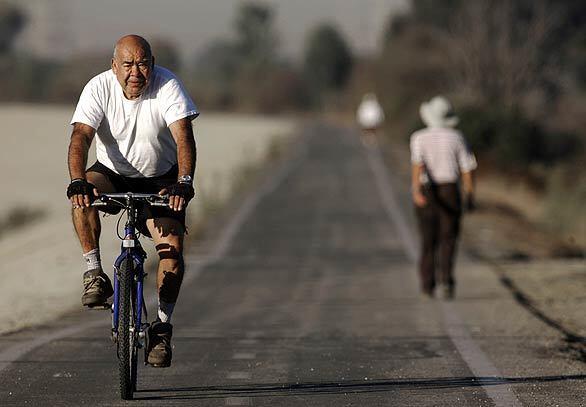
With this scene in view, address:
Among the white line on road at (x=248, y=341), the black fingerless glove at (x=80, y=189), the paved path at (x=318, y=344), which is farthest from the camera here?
the white line on road at (x=248, y=341)

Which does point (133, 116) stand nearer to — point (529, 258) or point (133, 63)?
point (133, 63)

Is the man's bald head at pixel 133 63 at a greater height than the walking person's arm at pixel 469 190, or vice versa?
the man's bald head at pixel 133 63

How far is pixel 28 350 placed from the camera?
984cm

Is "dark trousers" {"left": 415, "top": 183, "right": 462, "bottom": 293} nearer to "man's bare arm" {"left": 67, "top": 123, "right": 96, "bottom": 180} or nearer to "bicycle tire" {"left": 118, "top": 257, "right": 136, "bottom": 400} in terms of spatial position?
"man's bare arm" {"left": 67, "top": 123, "right": 96, "bottom": 180}

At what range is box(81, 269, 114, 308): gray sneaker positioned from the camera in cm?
782

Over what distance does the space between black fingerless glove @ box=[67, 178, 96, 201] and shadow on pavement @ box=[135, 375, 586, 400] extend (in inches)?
47.3

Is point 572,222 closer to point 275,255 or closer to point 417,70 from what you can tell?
point 275,255

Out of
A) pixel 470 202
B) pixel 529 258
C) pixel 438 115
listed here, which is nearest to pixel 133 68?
pixel 470 202

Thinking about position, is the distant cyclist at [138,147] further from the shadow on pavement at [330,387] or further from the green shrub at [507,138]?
the green shrub at [507,138]

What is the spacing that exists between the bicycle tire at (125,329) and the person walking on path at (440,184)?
7296 millimetres

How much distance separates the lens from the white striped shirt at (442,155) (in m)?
14.7

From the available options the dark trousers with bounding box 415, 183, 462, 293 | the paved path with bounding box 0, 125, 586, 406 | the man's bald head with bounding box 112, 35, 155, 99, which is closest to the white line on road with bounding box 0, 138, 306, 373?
the paved path with bounding box 0, 125, 586, 406

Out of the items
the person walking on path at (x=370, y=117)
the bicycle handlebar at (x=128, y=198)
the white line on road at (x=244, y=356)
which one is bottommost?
the person walking on path at (x=370, y=117)

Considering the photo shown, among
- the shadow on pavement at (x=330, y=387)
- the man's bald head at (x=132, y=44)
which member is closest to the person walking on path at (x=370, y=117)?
the shadow on pavement at (x=330, y=387)
